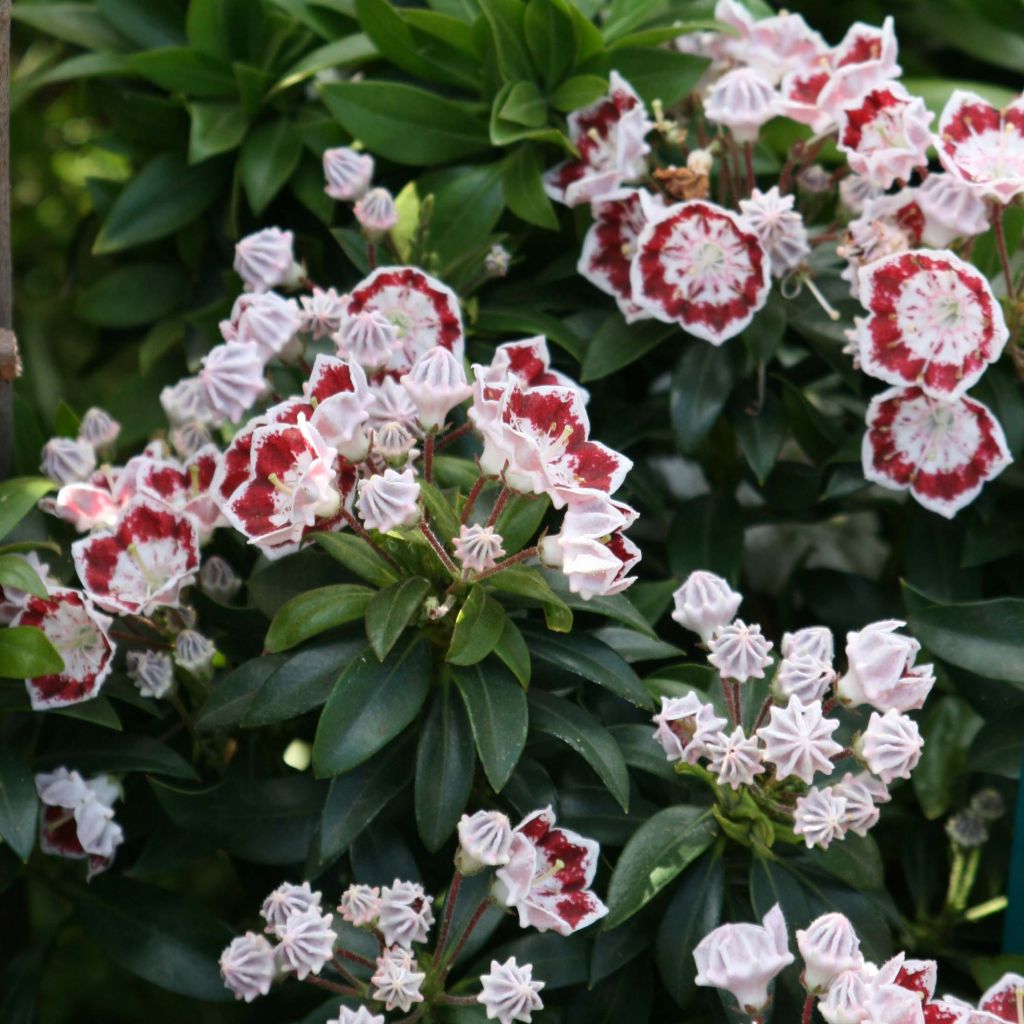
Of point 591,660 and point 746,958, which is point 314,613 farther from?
point 746,958

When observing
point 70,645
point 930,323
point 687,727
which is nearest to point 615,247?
point 930,323

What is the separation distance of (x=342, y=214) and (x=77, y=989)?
1074mm

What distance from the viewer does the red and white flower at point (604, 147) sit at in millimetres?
1516

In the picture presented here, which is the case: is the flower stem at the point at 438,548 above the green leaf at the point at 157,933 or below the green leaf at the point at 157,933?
above

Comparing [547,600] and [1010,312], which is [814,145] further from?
[547,600]

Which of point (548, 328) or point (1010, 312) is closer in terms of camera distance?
point (1010, 312)

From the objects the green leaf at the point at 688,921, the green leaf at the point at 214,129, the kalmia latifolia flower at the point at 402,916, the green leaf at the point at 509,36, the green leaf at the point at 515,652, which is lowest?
the green leaf at the point at 688,921

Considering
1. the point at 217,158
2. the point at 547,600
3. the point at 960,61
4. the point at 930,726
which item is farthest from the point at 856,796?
the point at 960,61

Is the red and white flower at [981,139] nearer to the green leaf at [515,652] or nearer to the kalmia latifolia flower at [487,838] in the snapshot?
the green leaf at [515,652]

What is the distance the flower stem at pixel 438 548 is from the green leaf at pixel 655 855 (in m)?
0.28

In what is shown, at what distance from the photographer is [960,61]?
Result: 2.15 m

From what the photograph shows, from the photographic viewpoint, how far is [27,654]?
124 cm

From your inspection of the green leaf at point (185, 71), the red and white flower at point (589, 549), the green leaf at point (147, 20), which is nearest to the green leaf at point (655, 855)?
the red and white flower at point (589, 549)

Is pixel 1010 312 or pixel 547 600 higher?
pixel 1010 312
